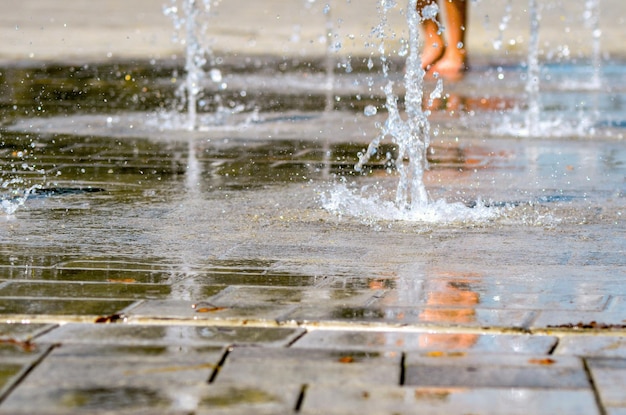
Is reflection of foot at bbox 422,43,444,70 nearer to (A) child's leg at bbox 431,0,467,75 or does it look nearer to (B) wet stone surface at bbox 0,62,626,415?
(A) child's leg at bbox 431,0,467,75

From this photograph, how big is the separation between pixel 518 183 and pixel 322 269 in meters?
2.73

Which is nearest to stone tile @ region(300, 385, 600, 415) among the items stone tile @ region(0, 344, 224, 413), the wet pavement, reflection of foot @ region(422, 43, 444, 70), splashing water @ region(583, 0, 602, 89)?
the wet pavement

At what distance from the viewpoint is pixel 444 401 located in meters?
3.70

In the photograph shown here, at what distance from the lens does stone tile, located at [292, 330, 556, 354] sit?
4234 millimetres

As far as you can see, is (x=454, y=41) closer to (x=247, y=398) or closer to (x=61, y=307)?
(x=61, y=307)

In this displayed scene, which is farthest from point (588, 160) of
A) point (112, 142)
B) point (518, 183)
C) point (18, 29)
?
point (18, 29)

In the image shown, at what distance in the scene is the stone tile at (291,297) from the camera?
4828 mm

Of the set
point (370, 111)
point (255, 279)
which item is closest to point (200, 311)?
point (255, 279)

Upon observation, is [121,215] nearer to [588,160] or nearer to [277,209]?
[277,209]

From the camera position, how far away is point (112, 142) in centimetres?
973

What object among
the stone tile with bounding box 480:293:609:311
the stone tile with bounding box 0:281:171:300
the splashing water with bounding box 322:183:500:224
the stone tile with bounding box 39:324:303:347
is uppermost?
the splashing water with bounding box 322:183:500:224

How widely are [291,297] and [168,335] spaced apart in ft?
2.27

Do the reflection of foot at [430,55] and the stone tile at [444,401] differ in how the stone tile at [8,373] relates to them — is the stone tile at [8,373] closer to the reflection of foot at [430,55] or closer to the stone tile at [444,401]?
the stone tile at [444,401]

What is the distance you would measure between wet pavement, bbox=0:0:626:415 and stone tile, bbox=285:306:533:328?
14 mm
